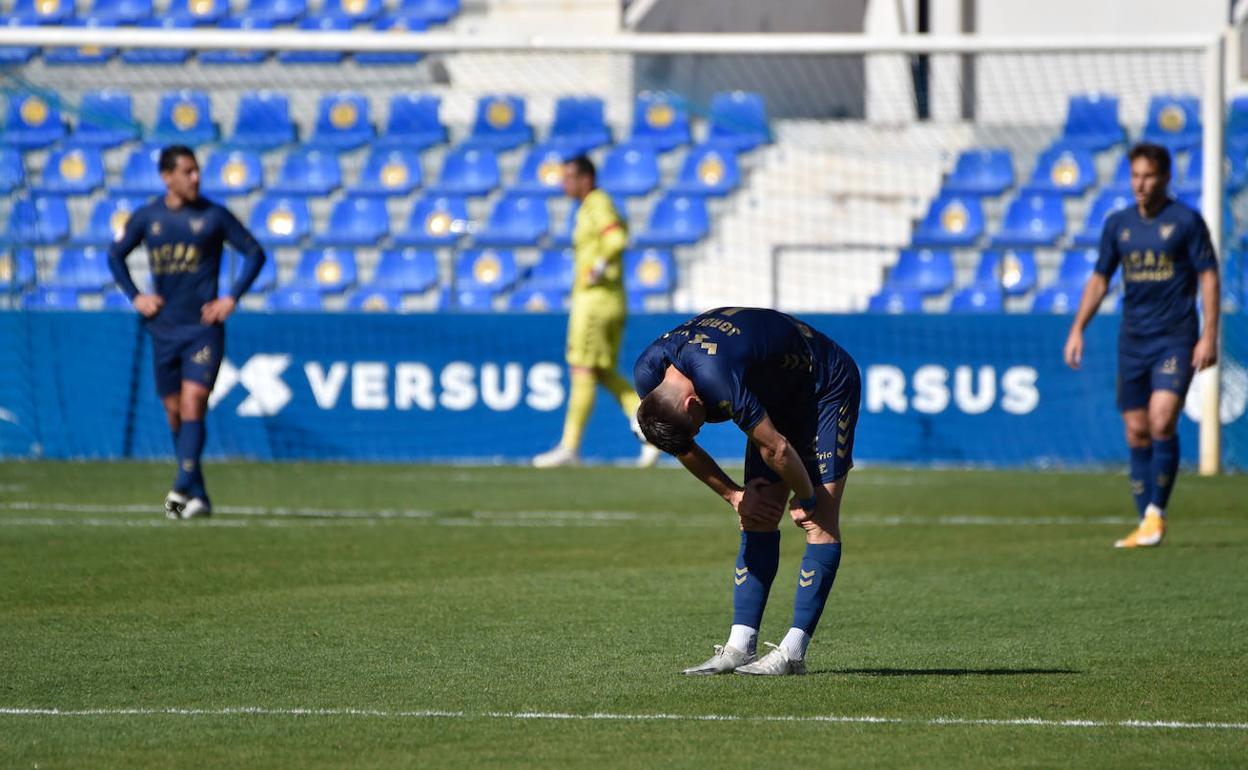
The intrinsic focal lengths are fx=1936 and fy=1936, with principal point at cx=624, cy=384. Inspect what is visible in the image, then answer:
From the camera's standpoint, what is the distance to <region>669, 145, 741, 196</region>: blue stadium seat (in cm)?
2056

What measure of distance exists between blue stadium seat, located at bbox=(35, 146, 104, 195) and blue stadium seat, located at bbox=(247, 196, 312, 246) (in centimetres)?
176

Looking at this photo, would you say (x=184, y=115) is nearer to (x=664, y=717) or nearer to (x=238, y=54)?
(x=238, y=54)

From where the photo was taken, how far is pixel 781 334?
5801 millimetres

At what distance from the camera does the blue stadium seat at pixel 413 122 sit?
21.0 metres

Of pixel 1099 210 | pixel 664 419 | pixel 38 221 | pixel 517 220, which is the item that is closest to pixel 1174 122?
pixel 1099 210

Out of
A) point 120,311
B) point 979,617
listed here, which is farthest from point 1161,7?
point 979,617

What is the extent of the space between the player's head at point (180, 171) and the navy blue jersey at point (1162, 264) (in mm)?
5145

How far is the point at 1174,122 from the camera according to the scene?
19984 mm

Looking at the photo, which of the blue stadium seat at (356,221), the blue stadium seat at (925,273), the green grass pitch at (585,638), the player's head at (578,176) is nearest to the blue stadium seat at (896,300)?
the blue stadium seat at (925,273)

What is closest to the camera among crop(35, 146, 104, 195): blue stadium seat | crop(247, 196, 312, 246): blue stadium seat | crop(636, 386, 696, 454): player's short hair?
crop(636, 386, 696, 454): player's short hair

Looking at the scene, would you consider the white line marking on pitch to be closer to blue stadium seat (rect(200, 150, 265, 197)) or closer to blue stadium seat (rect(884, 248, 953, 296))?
blue stadium seat (rect(884, 248, 953, 296))

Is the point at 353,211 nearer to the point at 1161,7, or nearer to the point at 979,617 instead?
the point at 1161,7

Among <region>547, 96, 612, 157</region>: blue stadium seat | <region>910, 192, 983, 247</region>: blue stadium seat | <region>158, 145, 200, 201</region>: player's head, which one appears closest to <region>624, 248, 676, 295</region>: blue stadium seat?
<region>547, 96, 612, 157</region>: blue stadium seat

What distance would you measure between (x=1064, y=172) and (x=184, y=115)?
967 centimetres
